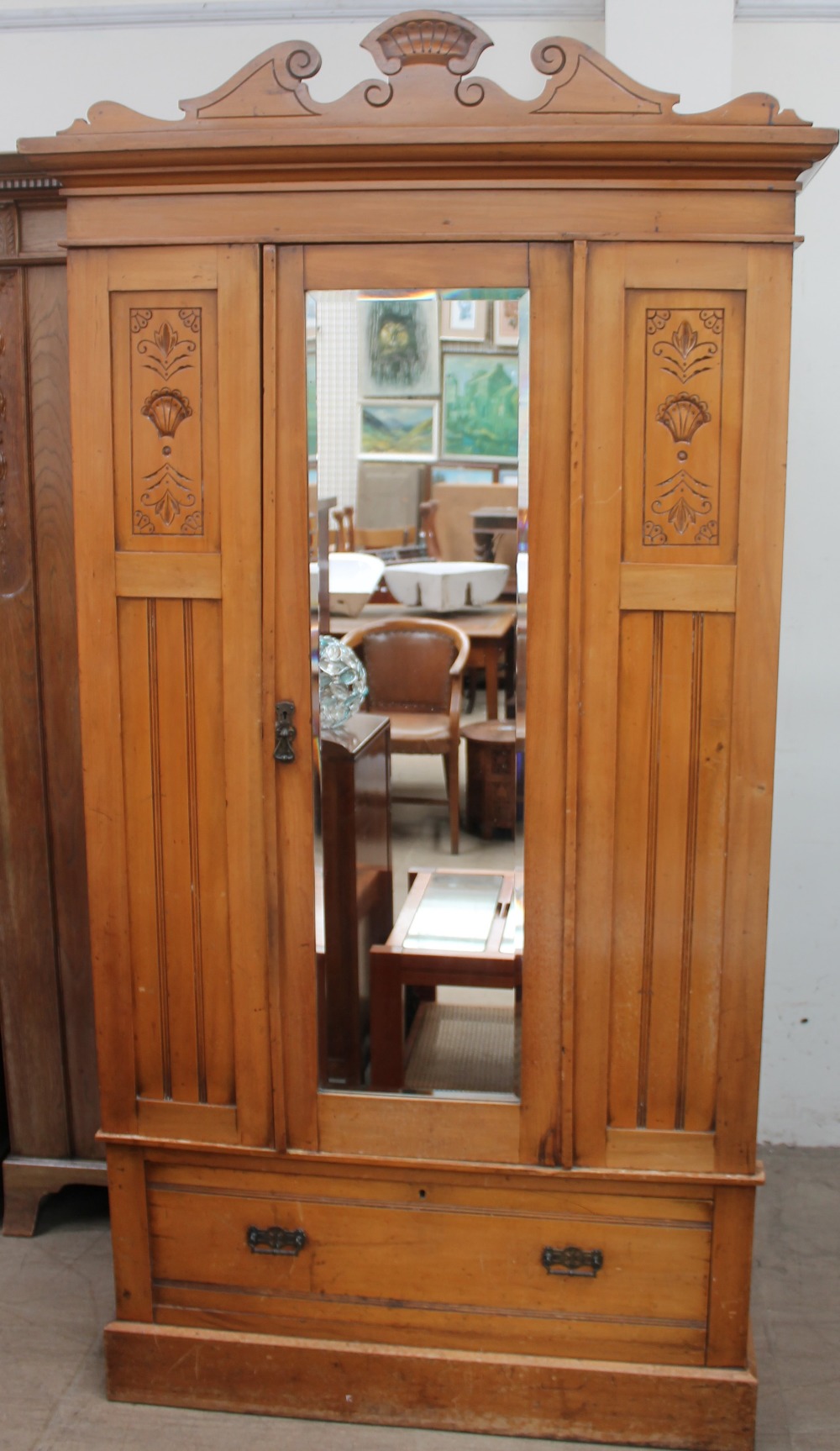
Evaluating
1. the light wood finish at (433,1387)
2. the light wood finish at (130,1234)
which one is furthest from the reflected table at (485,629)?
the light wood finish at (433,1387)

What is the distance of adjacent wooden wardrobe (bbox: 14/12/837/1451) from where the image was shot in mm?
1984

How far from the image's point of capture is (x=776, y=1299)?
2666 millimetres

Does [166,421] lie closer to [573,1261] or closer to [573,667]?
[573,667]

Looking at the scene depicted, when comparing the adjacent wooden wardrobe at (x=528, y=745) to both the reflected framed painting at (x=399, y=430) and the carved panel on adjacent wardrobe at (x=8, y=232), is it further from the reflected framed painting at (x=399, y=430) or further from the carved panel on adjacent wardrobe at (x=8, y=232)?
the reflected framed painting at (x=399, y=430)

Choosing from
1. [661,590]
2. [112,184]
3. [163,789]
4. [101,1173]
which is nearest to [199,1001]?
[163,789]

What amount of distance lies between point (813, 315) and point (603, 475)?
1.21 m

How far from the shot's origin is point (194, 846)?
224 centimetres

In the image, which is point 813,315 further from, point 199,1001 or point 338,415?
point 199,1001

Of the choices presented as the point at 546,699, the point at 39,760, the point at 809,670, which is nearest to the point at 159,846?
the point at 39,760

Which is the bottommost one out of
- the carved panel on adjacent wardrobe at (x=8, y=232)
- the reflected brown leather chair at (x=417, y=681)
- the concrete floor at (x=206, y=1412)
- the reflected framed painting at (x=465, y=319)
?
the concrete floor at (x=206, y=1412)

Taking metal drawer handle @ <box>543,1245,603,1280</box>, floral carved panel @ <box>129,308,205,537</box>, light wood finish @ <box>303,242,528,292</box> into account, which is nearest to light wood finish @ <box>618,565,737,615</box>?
light wood finish @ <box>303,242,528,292</box>

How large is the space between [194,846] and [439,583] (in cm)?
106

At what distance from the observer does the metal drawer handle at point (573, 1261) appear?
2.25m

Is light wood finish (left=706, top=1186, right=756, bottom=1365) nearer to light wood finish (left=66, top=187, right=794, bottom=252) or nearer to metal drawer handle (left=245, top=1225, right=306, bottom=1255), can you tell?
metal drawer handle (left=245, top=1225, right=306, bottom=1255)
